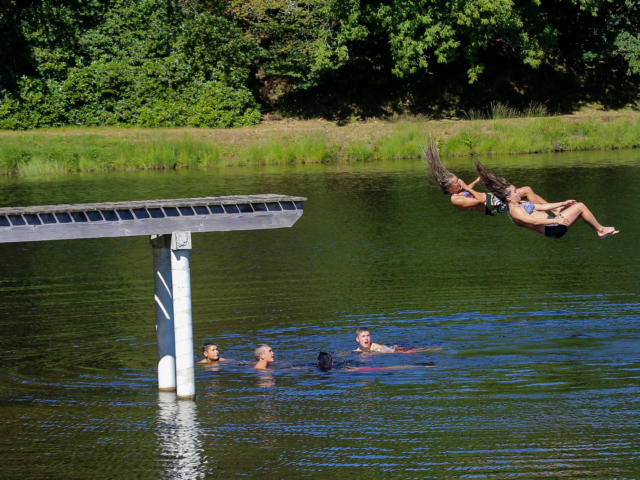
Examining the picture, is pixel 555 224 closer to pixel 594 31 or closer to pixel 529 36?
pixel 529 36

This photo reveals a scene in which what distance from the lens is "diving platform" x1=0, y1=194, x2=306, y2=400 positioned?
13539 millimetres

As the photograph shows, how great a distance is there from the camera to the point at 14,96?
48125 mm

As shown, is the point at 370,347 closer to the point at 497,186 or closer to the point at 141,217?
the point at 497,186

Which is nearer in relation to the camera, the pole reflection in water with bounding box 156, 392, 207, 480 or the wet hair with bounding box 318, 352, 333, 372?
the pole reflection in water with bounding box 156, 392, 207, 480

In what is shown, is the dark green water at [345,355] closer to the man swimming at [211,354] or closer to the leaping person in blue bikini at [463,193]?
the man swimming at [211,354]

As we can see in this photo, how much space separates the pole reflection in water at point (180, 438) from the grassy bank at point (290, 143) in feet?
99.3

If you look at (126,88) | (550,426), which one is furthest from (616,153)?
(550,426)

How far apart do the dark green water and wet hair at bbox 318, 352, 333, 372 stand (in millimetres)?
165

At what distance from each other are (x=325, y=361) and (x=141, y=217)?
165 inches

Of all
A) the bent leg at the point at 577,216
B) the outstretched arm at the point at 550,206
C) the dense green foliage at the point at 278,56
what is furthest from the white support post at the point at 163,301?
the dense green foliage at the point at 278,56

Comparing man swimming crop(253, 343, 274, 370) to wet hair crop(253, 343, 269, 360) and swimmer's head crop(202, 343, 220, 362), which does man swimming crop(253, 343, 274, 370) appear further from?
swimmer's head crop(202, 343, 220, 362)

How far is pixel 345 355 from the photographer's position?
685 inches

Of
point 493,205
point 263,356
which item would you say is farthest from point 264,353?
point 493,205

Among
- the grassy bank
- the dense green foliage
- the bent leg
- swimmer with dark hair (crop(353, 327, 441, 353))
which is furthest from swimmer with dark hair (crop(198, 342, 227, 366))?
the dense green foliage
